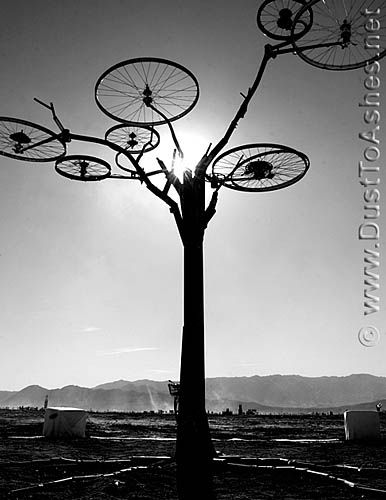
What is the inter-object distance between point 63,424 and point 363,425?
10.2 metres

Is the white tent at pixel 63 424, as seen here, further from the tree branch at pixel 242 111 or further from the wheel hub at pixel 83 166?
the tree branch at pixel 242 111

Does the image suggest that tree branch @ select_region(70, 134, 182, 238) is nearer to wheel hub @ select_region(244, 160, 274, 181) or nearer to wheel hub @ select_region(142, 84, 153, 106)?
wheel hub @ select_region(142, 84, 153, 106)

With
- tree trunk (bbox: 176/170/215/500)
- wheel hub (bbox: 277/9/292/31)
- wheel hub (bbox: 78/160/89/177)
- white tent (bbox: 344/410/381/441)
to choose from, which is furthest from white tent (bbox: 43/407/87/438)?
wheel hub (bbox: 277/9/292/31)

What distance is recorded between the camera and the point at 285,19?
684 cm

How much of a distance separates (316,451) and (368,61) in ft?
33.9

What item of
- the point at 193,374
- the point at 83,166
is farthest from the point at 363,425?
the point at 83,166

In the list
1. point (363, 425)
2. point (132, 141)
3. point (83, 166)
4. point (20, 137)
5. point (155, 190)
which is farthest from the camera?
point (363, 425)

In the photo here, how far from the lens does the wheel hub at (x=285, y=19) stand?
268 inches

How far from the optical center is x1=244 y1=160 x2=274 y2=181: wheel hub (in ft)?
28.2

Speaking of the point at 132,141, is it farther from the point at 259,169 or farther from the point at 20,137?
the point at 259,169

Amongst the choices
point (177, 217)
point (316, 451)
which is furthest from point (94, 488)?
point (316, 451)

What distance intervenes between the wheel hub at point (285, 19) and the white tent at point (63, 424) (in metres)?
14.3

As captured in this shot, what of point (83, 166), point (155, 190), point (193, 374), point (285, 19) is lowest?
point (193, 374)

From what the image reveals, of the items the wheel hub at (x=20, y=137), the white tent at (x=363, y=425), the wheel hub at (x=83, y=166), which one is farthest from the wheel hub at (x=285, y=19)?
the white tent at (x=363, y=425)
